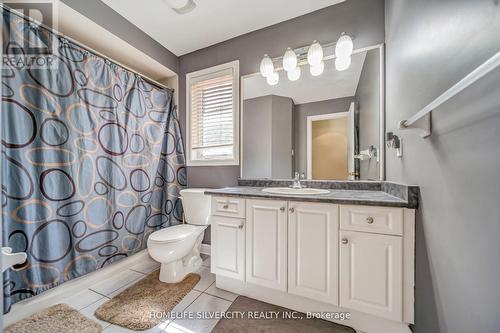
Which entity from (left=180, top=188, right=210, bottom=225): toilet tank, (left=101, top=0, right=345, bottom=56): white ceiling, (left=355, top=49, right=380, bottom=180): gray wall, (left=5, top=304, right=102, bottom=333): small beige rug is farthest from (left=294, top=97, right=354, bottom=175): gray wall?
(left=5, top=304, right=102, bottom=333): small beige rug

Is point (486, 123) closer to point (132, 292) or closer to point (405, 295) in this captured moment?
point (405, 295)

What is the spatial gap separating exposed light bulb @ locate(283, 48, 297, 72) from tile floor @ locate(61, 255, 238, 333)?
2.01 metres

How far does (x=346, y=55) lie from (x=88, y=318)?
2.69 m

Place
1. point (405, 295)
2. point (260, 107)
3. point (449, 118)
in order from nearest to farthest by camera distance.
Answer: point (449, 118) < point (405, 295) < point (260, 107)

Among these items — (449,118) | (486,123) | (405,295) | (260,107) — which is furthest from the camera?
(260,107)

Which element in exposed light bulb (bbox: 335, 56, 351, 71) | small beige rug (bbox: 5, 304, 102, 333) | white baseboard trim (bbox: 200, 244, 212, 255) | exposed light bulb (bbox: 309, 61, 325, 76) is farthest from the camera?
white baseboard trim (bbox: 200, 244, 212, 255)

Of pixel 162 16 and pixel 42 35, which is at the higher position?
pixel 162 16

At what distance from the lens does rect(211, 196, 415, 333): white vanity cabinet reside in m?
1.09

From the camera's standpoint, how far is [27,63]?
1.33 meters

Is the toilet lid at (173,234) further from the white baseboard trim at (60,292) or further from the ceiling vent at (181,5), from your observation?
the ceiling vent at (181,5)

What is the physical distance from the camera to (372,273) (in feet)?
3.72

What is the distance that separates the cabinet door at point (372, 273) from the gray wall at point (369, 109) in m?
0.61

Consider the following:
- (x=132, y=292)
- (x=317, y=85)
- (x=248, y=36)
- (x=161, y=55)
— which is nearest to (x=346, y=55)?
(x=317, y=85)

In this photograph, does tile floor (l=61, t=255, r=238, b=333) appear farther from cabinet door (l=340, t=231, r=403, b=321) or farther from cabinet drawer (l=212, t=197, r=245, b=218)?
cabinet door (l=340, t=231, r=403, b=321)
